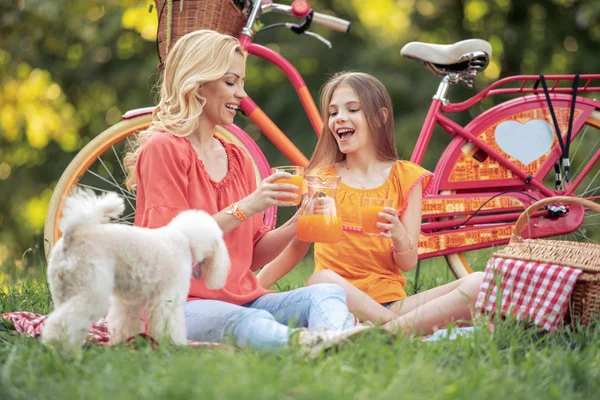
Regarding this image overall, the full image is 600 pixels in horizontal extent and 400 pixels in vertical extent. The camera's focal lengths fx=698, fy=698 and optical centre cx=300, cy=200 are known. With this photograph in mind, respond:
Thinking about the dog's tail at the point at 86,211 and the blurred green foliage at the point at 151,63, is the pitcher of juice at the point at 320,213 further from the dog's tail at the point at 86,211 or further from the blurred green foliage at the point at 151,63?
the blurred green foliage at the point at 151,63

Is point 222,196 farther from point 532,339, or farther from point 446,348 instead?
point 532,339

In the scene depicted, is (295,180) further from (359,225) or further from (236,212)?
(359,225)

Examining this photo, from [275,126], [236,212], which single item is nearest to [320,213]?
[236,212]

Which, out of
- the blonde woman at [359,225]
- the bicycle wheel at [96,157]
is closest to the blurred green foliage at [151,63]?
the bicycle wheel at [96,157]

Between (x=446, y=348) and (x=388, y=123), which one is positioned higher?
(x=388, y=123)

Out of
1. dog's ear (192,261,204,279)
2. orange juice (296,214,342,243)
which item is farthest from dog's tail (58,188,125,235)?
orange juice (296,214,342,243)

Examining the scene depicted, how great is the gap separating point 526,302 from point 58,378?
4.67 feet

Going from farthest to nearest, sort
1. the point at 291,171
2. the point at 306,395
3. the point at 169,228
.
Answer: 1. the point at 291,171
2. the point at 169,228
3. the point at 306,395

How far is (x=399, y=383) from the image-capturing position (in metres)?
1.57

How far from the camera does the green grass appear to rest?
1514 mm

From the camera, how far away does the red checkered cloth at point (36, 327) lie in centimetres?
215

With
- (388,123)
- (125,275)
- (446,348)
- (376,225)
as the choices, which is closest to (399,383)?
(446,348)

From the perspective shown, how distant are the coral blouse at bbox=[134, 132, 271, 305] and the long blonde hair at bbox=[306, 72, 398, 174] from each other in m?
0.54

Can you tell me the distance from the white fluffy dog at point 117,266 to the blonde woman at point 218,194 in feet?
0.82
